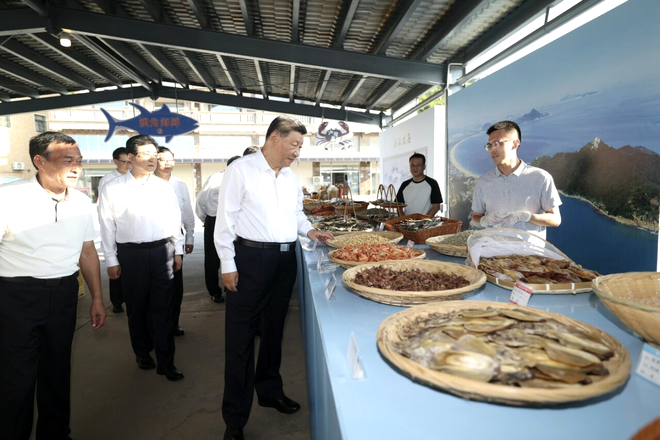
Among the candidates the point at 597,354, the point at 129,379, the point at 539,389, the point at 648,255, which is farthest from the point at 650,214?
the point at 129,379

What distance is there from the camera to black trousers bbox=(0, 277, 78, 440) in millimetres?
1744

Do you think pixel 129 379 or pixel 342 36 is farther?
pixel 342 36

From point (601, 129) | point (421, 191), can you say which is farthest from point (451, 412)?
point (421, 191)

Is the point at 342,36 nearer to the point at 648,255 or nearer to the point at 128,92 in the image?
the point at 648,255

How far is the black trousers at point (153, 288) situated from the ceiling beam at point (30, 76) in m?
5.35

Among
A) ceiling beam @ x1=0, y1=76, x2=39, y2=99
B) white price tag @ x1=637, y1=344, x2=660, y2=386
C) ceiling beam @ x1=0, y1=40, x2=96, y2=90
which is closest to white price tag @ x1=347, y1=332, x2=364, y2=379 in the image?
white price tag @ x1=637, y1=344, x2=660, y2=386

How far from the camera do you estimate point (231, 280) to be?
1.97 metres

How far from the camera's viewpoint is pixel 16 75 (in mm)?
6121

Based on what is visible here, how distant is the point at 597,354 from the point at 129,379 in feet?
9.80

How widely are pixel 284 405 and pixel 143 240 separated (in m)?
1.49

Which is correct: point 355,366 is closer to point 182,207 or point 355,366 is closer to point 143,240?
point 143,240

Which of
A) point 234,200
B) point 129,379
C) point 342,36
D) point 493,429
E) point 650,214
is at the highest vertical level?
point 342,36

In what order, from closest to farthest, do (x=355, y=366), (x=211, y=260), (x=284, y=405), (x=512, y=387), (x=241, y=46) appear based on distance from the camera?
(x=512, y=387) < (x=355, y=366) < (x=284, y=405) < (x=211, y=260) < (x=241, y=46)

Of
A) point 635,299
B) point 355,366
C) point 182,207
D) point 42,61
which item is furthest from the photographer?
point 42,61
